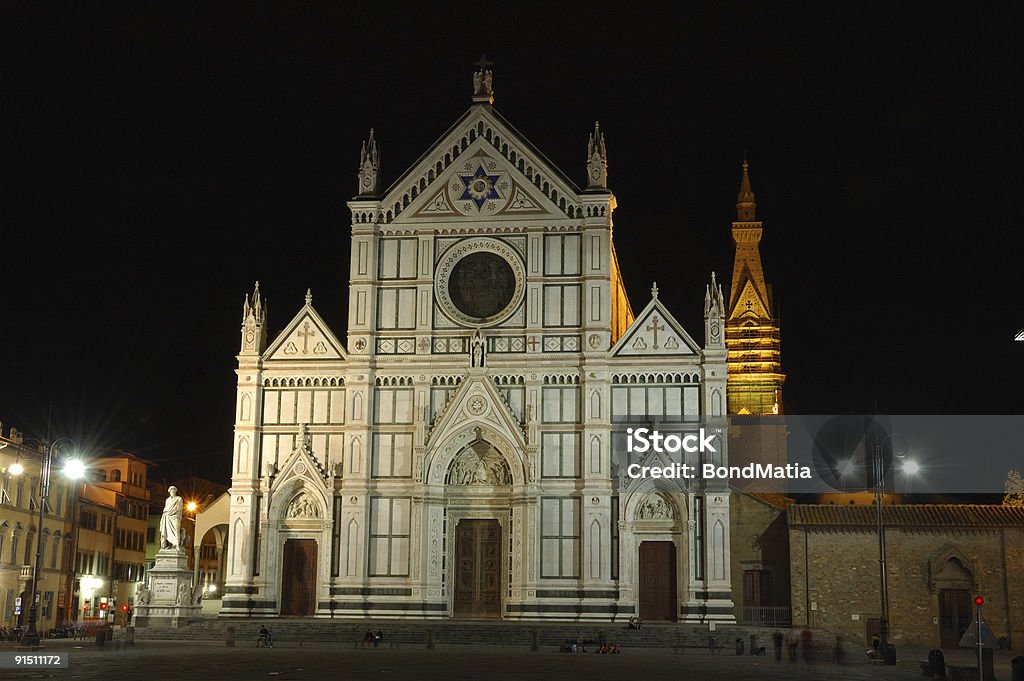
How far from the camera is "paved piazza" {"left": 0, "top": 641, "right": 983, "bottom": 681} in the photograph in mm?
25312

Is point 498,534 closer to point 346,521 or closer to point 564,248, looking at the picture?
point 346,521

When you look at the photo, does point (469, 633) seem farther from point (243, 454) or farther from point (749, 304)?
point (749, 304)

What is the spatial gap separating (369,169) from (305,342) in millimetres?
6960

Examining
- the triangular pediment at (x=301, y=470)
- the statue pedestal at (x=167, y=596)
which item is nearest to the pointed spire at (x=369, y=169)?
the triangular pediment at (x=301, y=470)

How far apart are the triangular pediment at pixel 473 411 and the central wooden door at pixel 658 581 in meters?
6.19

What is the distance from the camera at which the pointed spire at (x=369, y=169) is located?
47.0m

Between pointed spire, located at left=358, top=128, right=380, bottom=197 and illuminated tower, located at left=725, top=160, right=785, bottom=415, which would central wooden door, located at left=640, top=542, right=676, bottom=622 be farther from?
illuminated tower, located at left=725, top=160, right=785, bottom=415

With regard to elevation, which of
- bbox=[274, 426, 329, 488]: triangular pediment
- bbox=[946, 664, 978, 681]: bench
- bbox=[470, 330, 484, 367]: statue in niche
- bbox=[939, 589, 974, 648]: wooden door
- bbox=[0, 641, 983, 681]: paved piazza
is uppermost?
bbox=[470, 330, 484, 367]: statue in niche

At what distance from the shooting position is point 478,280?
4591 cm

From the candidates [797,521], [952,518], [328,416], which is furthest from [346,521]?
[952,518]

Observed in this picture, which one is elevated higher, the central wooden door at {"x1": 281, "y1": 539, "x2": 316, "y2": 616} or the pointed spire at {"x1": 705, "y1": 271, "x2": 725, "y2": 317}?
the pointed spire at {"x1": 705, "y1": 271, "x2": 725, "y2": 317}

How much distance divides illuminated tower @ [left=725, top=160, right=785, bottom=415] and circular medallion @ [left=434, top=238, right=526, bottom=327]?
27.3 metres

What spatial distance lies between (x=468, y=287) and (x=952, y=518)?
18.6 m

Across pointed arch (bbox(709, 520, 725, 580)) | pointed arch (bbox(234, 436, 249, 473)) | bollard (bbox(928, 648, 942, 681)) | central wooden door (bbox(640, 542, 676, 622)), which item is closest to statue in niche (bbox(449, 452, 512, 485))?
central wooden door (bbox(640, 542, 676, 622))
